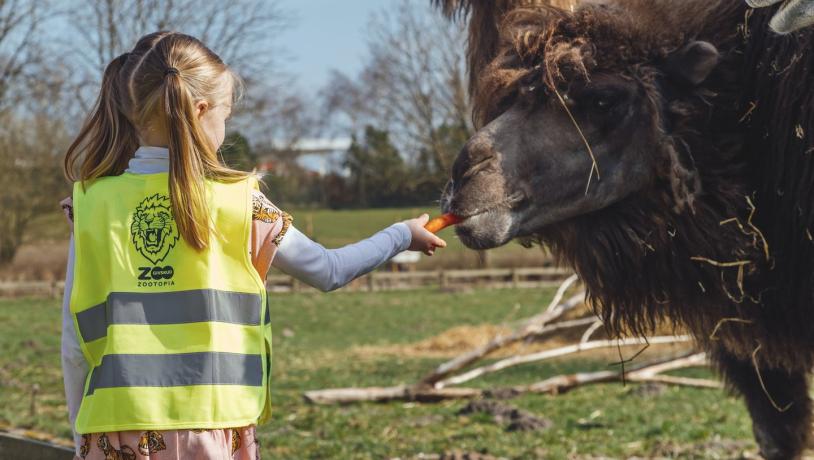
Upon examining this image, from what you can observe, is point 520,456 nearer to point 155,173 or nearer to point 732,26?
point 732,26

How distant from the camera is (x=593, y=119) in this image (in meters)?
3.54

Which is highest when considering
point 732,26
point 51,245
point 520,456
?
point 732,26

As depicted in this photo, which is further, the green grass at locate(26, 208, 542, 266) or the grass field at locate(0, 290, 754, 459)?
the green grass at locate(26, 208, 542, 266)

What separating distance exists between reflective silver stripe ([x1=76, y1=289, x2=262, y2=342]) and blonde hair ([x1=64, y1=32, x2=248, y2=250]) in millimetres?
142

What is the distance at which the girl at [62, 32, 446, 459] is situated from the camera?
2438 millimetres

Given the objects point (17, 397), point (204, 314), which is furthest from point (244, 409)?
point (17, 397)

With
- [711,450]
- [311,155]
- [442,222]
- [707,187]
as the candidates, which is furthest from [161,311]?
[311,155]

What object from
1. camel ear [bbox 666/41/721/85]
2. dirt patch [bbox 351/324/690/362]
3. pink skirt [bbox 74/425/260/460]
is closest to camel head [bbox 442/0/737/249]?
camel ear [bbox 666/41/721/85]

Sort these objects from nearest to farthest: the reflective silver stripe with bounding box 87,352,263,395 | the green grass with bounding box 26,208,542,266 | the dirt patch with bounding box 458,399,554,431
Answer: the reflective silver stripe with bounding box 87,352,263,395 < the dirt patch with bounding box 458,399,554,431 < the green grass with bounding box 26,208,542,266

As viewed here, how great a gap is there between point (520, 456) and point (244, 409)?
418 centimetres

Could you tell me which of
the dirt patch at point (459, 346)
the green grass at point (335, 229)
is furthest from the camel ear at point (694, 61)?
the green grass at point (335, 229)

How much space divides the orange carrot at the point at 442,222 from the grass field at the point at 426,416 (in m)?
3.49

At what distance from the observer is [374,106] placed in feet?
80.2

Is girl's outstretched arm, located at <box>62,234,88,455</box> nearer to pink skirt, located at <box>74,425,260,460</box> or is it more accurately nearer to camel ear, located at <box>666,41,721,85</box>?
pink skirt, located at <box>74,425,260,460</box>
